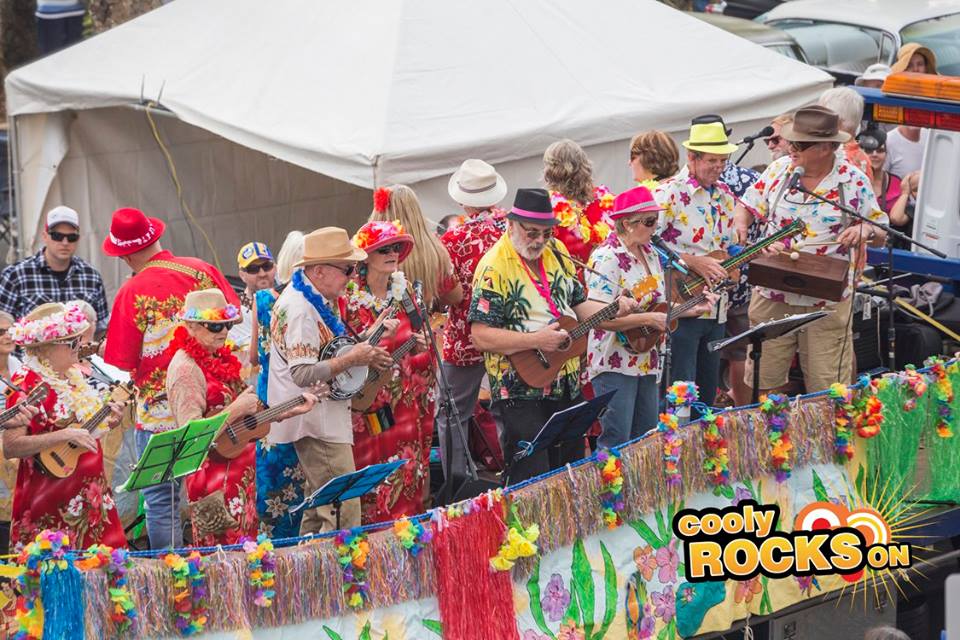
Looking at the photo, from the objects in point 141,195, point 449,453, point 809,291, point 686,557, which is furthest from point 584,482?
point 141,195

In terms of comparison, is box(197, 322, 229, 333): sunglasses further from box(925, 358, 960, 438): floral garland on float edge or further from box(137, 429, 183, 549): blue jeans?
box(925, 358, 960, 438): floral garland on float edge

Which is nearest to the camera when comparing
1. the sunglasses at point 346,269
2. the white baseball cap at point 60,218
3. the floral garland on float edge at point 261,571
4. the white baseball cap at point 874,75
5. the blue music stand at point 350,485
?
the floral garland on float edge at point 261,571

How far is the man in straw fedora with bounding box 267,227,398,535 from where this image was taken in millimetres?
5805

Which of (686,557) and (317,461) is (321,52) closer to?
(317,461)

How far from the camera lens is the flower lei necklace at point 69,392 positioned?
221 inches

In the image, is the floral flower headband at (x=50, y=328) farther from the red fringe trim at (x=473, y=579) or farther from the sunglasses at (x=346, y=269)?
the red fringe trim at (x=473, y=579)

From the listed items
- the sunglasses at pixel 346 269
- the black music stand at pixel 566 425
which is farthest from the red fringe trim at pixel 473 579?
the sunglasses at pixel 346 269

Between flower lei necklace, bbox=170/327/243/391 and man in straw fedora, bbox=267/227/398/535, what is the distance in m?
0.16

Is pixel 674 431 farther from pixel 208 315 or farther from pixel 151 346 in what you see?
pixel 151 346

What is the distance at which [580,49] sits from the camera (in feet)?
32.3

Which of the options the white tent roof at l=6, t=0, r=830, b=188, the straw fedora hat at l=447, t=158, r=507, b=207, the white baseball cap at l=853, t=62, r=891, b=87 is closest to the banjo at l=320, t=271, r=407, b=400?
the straw fedora hat at l=447, t=158, r=507, b=207

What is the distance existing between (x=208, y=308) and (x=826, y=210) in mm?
3462

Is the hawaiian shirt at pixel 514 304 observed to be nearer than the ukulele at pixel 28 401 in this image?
No

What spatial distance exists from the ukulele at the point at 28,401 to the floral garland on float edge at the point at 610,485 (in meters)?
2.27
